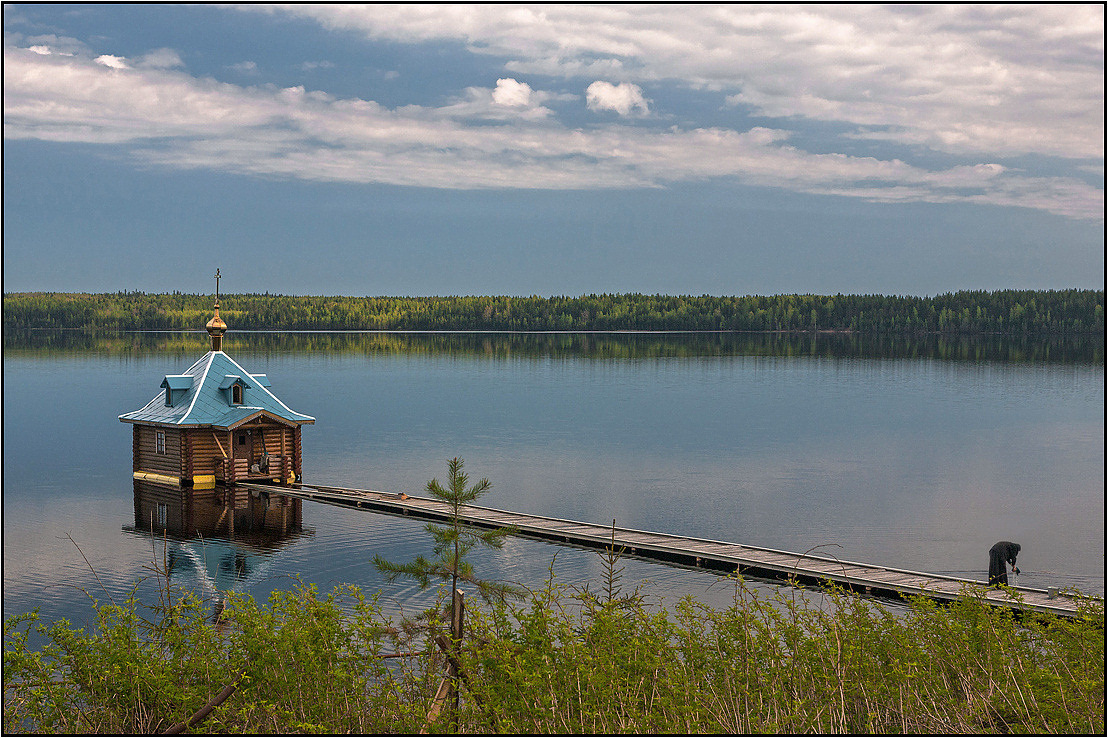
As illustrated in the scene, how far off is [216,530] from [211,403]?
5960mm

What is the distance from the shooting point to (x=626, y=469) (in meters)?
43.5

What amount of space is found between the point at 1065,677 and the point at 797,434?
48135mm

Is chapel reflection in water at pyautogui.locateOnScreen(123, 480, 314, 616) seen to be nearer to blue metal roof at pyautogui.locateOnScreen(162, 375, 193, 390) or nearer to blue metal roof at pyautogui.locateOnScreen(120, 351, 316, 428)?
blue metal roof at pyautogui.locateOnScreen(120, 351, 316, 428)

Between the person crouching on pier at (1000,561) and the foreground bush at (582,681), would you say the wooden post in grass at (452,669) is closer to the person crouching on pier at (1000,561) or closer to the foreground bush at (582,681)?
the foreground bush at (582,681)

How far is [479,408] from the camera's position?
233ft

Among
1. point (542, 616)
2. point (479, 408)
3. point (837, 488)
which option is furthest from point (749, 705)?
point (479, 408)

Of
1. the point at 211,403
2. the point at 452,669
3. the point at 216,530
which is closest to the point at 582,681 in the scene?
the point at 452,669

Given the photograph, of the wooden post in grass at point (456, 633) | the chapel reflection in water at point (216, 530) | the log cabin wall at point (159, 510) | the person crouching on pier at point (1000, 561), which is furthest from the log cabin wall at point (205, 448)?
the wooden post in grass at point (456, 633)

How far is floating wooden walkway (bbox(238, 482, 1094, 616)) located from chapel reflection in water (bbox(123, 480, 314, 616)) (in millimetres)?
1696

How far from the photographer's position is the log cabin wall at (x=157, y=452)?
32188 mm

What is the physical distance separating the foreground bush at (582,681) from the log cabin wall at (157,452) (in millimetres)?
22650

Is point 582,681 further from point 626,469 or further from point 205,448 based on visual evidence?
point 626,469

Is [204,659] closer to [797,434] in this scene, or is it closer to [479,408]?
[797,434]

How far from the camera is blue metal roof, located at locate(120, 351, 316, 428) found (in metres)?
31.6
